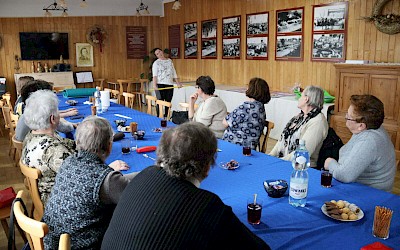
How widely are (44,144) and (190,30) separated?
7859mm

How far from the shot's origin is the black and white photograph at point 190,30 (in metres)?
9.59

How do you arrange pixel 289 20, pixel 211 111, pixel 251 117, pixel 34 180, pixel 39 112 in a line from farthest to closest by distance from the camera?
pixel 289 20
pixel 211 111
pixel 251 117
pixel 39 112
pixel 34 180

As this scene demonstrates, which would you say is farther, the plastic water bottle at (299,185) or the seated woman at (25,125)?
the seated woman at (25,125)

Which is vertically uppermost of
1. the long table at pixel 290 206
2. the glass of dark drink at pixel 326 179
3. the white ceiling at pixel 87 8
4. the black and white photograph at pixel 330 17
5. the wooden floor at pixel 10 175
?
the white ceiling at pixel 87 8

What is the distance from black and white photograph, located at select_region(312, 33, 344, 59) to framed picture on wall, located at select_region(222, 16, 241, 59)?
85.9 inches

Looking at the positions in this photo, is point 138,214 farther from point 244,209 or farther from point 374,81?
point 374,81

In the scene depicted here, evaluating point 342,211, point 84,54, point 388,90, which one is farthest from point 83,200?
point 84,54

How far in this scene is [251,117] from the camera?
3551mm

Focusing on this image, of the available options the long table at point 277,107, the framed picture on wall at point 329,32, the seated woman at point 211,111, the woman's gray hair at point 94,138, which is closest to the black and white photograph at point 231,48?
the long table at point 277,107

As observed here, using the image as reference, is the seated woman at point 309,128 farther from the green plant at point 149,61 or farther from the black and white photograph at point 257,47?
the green plant at point 149,61

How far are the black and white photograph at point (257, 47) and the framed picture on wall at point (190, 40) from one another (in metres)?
2.10

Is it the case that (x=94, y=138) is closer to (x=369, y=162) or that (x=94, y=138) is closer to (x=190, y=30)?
(x=369, y=162)

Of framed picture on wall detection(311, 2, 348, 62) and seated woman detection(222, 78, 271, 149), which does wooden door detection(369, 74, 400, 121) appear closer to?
framed picture on wall detection(311, 2, 348, 62)

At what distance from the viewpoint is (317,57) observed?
21.1 feet
